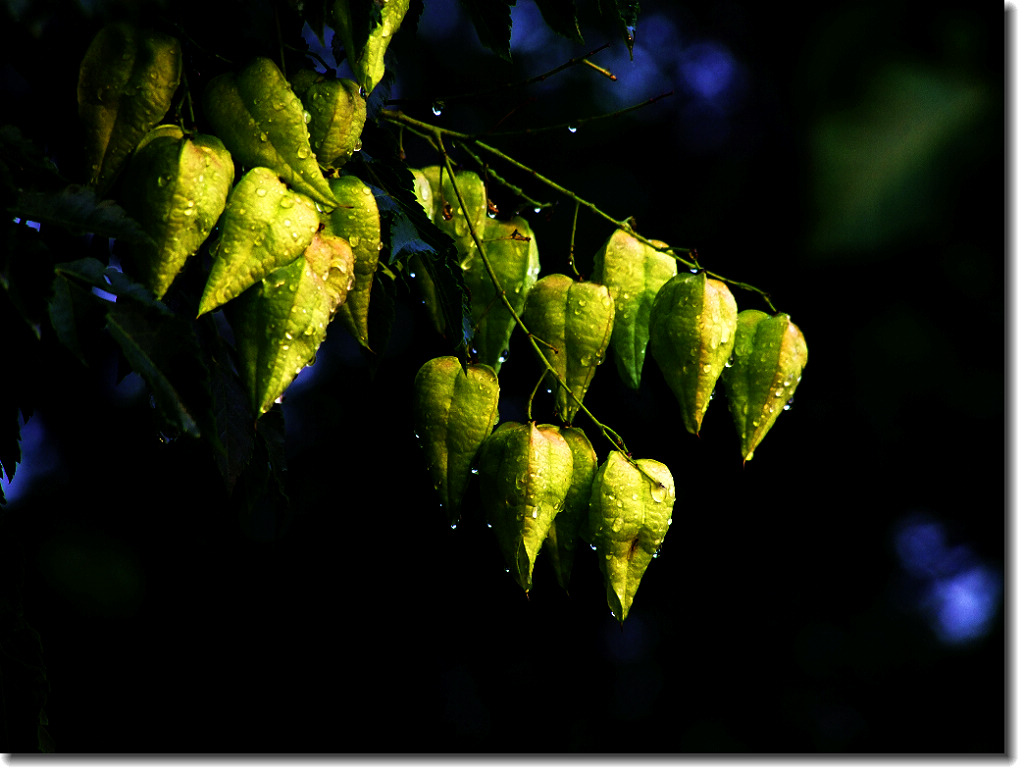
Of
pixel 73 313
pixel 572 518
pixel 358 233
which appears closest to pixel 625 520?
pixel 572 518

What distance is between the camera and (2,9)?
1.94 feet

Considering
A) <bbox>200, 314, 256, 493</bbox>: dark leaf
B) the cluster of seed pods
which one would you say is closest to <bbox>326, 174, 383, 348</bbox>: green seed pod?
the cluster of seed pods

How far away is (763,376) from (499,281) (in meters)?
0.22

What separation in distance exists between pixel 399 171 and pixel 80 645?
2.23 metres

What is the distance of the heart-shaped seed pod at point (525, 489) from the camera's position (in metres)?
0.65

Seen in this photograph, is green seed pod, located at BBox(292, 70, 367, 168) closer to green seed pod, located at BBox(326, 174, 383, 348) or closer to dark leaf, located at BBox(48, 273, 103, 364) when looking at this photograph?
green seed pod, located at BBox(326, 174, 383, 348)

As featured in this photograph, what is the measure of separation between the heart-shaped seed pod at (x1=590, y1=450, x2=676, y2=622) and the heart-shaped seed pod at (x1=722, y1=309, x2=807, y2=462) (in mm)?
96

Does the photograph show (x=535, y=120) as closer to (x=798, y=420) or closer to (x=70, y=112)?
(x=798, y=420)

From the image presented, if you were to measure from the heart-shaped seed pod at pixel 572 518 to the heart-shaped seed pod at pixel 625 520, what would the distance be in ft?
0.05

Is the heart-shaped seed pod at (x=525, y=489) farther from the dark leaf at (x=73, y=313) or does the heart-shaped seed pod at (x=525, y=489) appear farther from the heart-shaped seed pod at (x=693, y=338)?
the dark leaf at (x=73, y=313)

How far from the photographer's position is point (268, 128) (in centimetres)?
59

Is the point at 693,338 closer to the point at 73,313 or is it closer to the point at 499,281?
the point at 499,281

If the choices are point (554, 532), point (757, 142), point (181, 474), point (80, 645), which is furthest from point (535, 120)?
point (554, 532)

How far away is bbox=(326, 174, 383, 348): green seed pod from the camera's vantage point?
61cm
